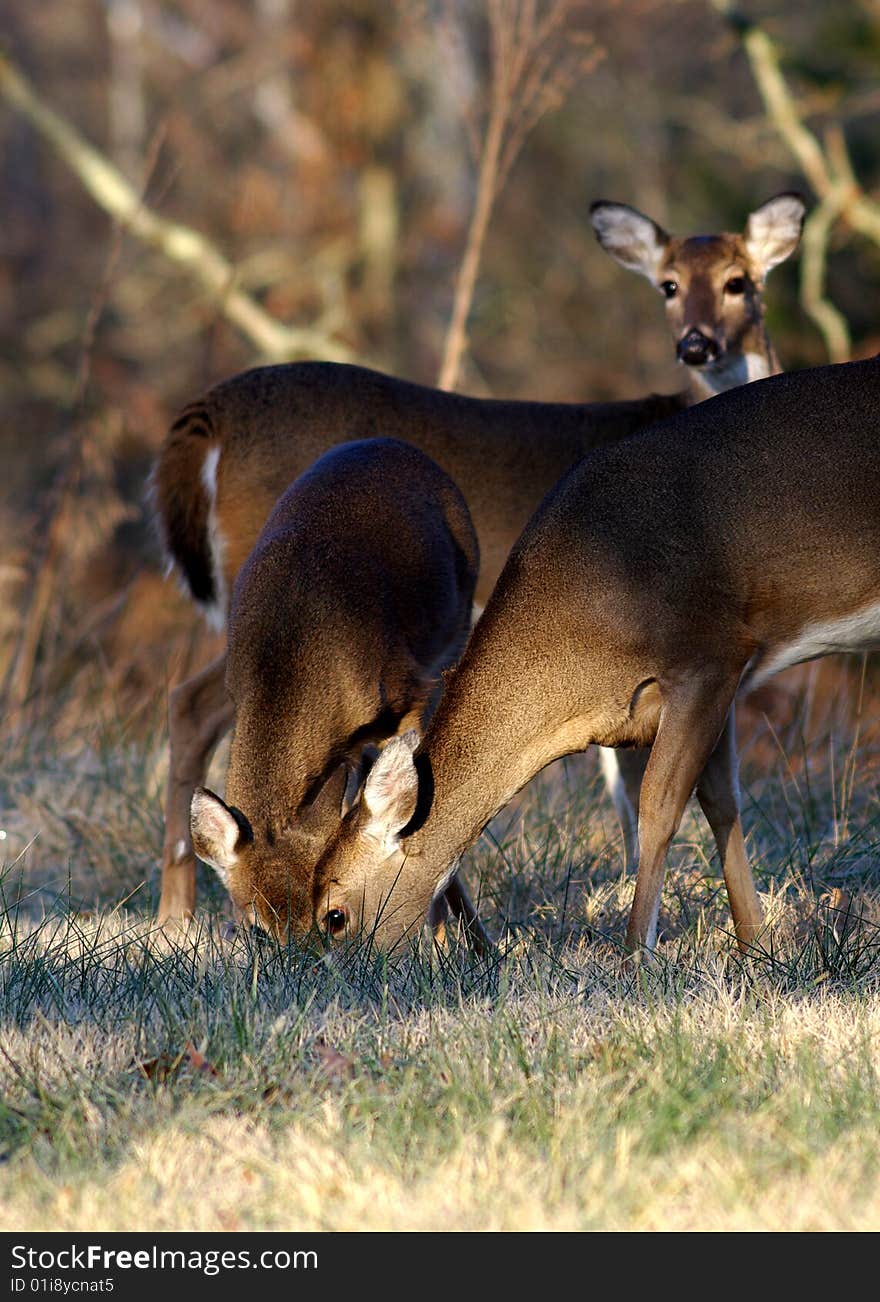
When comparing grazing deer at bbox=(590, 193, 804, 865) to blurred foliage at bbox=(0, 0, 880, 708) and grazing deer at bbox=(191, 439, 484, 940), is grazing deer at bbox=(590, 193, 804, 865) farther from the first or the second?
blurred foliage at bbox=(0, 0, 880, 708)

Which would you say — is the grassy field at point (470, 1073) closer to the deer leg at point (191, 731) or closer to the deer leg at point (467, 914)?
the deer leg at point (467, 914)

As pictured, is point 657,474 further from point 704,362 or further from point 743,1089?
point 743,1089

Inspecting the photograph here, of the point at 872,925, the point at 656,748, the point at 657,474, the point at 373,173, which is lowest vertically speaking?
the point at 872,925

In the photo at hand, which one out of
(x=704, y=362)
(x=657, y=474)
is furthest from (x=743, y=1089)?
(x=704, y=362)

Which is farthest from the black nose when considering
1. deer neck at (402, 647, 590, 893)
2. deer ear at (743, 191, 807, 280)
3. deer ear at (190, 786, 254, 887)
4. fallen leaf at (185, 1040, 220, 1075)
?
fallen leaf at (185, 1040, 220, 1075)

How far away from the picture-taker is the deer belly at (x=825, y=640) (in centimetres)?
432

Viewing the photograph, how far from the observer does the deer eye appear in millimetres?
4352

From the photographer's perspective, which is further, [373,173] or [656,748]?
[373,173]

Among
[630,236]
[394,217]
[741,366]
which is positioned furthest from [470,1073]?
[394,217]

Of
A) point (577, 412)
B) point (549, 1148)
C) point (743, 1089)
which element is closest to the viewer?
point (549, 1148)

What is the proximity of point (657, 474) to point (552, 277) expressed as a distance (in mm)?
14409

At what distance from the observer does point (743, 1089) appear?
3.18 metres

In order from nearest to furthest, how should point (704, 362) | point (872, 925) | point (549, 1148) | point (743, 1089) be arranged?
point (549, 1148) → point (743, 1089) → point (872, 925) → point (704, 362)
